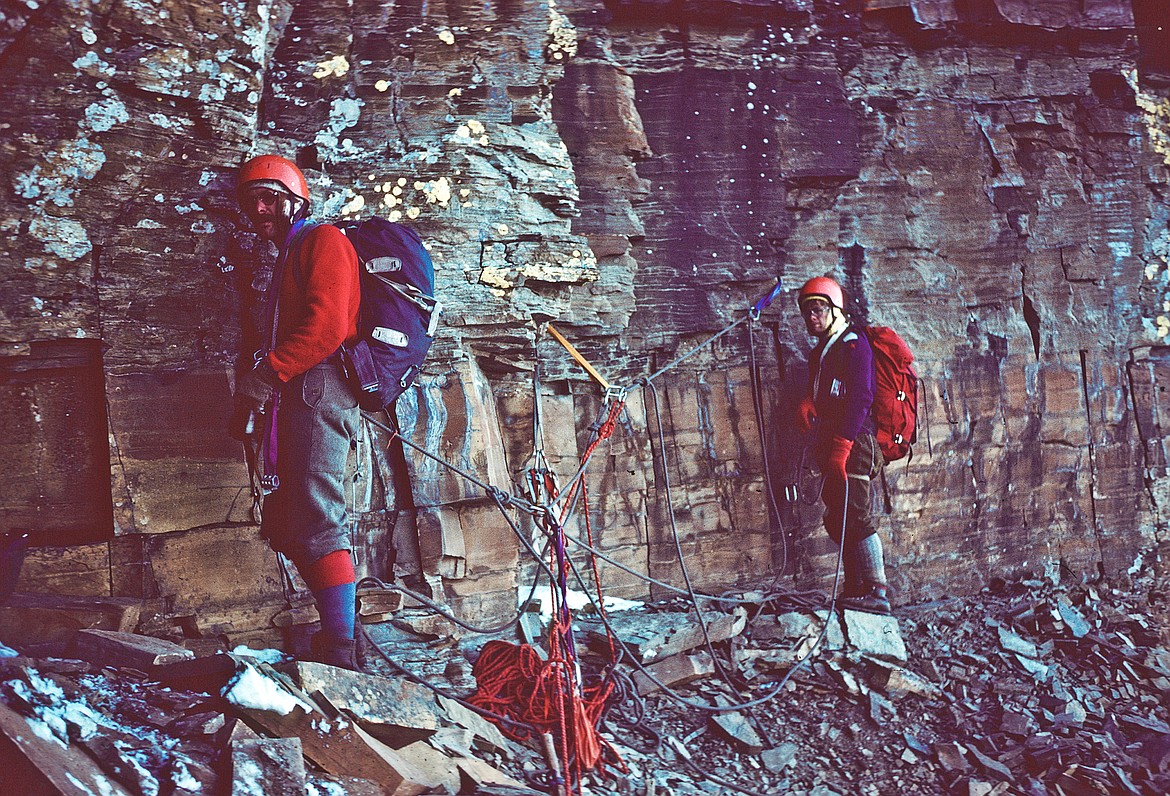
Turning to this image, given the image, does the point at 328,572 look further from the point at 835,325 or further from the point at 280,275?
the point at 835,325

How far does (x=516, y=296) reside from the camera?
5496 millimetres

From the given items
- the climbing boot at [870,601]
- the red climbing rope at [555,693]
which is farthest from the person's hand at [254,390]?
the climbing boot at [870,601]

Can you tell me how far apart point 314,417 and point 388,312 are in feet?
1.98

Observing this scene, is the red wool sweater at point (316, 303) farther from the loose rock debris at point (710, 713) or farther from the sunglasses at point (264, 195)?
the loose rock debris at point (710, 713)

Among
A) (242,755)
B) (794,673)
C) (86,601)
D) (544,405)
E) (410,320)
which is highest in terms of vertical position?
(410,320)

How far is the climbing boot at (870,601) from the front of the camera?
6.06 m

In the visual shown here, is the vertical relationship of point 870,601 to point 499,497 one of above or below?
below

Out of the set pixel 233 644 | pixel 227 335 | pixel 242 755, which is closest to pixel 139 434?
pixel 227 335

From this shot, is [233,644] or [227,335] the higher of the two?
[227,335]

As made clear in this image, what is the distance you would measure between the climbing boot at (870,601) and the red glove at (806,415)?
45.4 inches

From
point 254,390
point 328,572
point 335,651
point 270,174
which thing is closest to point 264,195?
point 270,174

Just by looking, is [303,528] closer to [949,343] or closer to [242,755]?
[242,755]

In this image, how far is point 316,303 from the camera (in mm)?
4031

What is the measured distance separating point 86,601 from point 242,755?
5.19 feet
